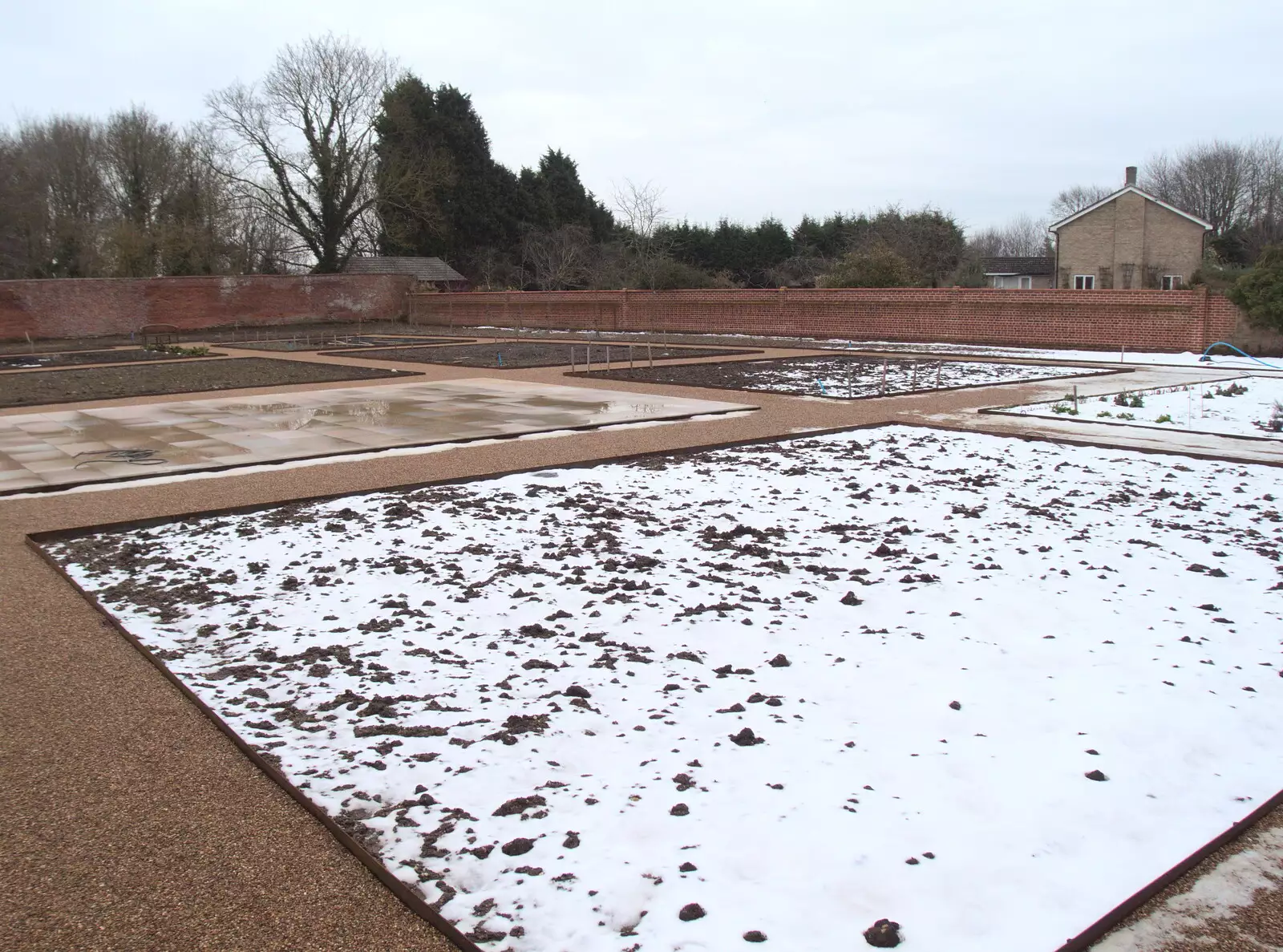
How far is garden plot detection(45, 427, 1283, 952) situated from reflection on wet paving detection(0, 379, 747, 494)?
9.17 feet

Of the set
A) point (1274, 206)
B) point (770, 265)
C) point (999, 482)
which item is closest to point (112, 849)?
point (999, 482)

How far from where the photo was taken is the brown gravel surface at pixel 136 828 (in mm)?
2414

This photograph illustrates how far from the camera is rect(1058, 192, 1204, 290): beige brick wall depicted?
36406 mm

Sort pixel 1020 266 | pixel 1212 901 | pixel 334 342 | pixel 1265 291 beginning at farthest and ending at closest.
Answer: pixel 1020 266
pixel 334 342
pixel 1265 291
pixel 1212 901

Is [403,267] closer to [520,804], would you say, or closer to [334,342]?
[334,342]

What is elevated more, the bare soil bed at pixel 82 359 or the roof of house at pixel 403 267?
the roof of house at pixel 403 267

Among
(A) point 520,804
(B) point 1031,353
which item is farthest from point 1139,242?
(A) point 520,804

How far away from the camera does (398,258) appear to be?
4684 cm

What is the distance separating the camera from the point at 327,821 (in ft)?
9.39

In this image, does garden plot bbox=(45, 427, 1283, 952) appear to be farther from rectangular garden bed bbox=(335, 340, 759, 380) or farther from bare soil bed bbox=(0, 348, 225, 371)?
bare soil bed bbox=(0, 348, 225, 371)

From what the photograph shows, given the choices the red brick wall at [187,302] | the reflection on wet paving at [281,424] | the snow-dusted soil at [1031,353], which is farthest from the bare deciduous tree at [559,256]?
the reflection on wet paving at [281,424]

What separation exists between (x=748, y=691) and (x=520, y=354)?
18.2m

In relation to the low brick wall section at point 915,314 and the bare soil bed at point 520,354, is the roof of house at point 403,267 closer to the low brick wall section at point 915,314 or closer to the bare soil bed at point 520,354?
the low brick wall section at point 915,314

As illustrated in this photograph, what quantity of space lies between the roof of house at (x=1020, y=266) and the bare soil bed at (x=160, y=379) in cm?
3621
